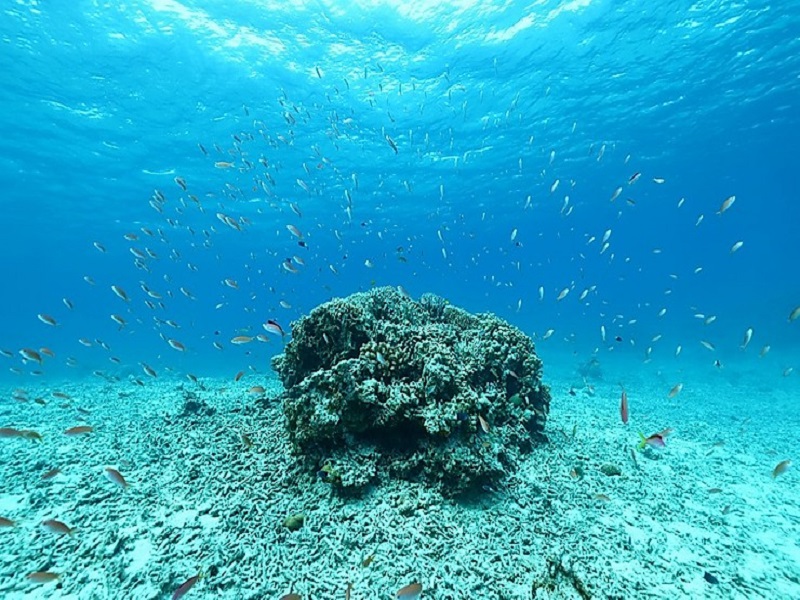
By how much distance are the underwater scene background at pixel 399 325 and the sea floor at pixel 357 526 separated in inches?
1.6

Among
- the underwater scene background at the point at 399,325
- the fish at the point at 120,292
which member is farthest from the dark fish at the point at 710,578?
the fish at the point at 120,292

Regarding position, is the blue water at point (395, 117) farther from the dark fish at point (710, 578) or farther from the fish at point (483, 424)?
the dark fish at point (710, 578)

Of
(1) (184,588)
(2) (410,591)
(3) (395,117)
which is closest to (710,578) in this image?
(2) (410,591)

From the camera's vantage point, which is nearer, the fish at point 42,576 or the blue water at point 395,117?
the fish at point 42,576

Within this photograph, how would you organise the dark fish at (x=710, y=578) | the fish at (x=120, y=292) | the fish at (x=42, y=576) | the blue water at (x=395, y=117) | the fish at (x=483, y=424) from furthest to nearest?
1. the blue water at (x=395, y=117)
2. the fish at (x=120, y=292)
3. the fish at (x=483, y=424)
4. the dark fish at (x=710, y=578)
5. the fish at (x=42, y=576)

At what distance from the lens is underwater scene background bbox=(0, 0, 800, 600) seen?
4.80 m

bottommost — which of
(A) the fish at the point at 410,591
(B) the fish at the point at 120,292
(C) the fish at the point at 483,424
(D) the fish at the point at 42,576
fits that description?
(D) the fish at the point at 42,576

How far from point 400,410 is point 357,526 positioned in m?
1.71

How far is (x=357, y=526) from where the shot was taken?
5.00 meters

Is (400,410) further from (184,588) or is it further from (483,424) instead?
(184,588)

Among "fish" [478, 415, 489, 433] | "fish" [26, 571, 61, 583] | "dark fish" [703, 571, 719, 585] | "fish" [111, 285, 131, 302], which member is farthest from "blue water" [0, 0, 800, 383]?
"dark fish" [703, 571, 719, 585]

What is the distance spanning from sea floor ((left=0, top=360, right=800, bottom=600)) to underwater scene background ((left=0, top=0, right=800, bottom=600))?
1.6 inches

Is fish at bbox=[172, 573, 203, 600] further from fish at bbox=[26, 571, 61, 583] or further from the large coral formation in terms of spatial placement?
the large coral formation

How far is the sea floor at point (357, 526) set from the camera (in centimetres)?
432
